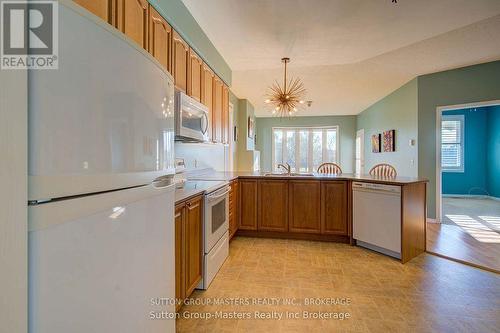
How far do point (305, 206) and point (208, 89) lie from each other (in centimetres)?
200

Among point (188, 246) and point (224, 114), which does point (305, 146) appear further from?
point (188, 246)

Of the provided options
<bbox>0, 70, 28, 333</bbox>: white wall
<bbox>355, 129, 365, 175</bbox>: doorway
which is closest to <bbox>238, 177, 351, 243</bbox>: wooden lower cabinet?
<bbox>0, 70, 28, 333</bbox>: white wall

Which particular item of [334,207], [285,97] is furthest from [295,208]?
[285,97]

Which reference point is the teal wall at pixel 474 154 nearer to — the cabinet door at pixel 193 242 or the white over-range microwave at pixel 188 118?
the white over-range microwave at pixel 188 118

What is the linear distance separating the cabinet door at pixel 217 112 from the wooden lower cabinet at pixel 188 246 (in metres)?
1.52

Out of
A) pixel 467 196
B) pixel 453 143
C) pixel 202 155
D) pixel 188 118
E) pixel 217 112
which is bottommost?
pixel 467 196

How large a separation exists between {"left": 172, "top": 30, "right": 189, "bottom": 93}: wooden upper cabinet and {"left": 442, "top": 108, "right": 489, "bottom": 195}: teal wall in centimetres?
745

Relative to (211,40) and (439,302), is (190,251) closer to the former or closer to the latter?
(439,302)

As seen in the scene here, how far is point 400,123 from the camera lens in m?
5.30

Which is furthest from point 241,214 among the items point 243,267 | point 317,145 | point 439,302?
point 317,145

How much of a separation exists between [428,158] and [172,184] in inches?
191

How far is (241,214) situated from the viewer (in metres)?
3.60

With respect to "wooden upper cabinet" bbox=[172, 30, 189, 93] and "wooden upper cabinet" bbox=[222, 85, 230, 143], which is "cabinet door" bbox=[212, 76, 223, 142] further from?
"wooden upper cabinet" bbox=[172, 30, 189, 93]

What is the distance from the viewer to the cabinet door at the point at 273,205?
349 centimetres
